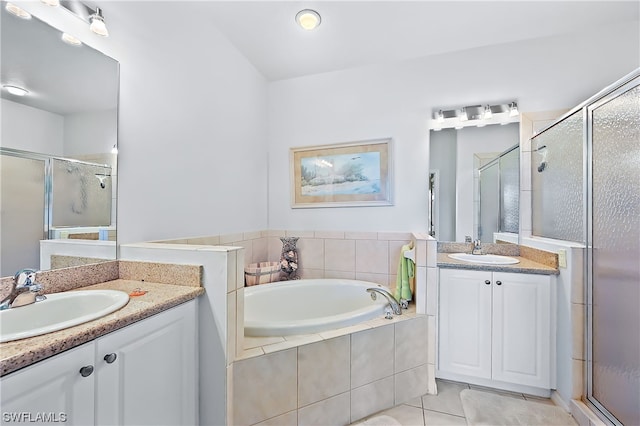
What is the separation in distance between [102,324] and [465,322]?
2032mm

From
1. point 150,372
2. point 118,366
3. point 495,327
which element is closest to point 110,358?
point 118,366

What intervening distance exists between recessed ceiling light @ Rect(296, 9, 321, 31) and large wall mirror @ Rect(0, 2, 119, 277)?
4.13 feet

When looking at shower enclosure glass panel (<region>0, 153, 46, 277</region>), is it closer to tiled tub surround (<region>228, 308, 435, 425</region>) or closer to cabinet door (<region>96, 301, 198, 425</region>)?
cabinet door (<region>96, 301, 198, 425</region>)

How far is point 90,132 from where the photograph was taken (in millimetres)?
1320

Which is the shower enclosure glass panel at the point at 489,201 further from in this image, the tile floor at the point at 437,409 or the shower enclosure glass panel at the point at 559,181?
the tile floor at the point at 437,409

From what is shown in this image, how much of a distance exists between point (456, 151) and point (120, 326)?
8.48ft

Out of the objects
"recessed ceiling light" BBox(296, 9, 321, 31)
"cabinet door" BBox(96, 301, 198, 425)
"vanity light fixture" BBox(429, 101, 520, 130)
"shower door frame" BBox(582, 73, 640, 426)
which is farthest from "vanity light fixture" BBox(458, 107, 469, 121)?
"cabinet door" BBox(96, 301, 198, 425)

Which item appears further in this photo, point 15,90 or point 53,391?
point 15,90

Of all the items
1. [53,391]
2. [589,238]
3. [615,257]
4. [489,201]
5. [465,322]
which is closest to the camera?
[53,391]

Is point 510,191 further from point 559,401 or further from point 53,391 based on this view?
point 53,391

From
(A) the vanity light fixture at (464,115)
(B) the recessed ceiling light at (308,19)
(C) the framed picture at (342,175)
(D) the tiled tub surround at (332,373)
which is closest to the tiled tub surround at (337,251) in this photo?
(C) the framed picture at (342,175)

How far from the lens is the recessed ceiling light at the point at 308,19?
1922 millimetres

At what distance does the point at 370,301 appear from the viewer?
2.23 meters

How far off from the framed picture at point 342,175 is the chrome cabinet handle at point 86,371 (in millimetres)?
2052
